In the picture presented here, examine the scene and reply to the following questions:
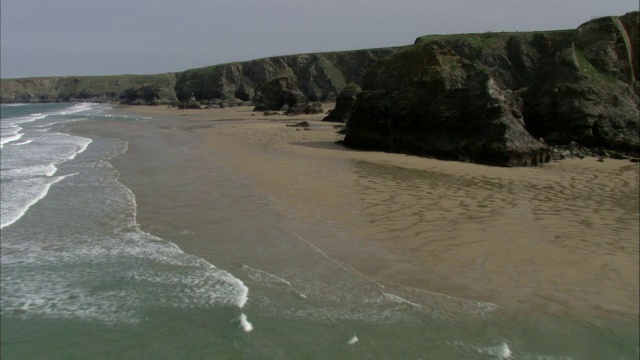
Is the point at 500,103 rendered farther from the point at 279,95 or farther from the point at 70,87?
the point at 70,87

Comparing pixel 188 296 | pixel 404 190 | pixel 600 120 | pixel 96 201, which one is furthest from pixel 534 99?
pixel 188 296

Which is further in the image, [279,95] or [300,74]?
[300,74]

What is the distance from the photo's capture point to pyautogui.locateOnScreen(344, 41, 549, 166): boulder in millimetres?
17062

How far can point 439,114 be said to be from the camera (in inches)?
739

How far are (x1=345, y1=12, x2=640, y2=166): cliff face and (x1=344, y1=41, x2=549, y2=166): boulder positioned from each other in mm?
39

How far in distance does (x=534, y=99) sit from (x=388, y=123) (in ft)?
24.4

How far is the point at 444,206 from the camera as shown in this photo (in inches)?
414

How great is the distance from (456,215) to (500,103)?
9456 millimetres

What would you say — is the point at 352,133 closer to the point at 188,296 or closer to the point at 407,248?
the point at 407,248

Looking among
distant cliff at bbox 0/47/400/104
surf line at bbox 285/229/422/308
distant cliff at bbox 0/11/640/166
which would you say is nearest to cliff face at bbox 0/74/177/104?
distant cliff at bbox 0/47/400/104

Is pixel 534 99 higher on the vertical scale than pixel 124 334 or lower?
higher

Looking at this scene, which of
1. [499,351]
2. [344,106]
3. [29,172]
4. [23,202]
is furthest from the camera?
[344,106]

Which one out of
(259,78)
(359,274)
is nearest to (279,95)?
(259,78)

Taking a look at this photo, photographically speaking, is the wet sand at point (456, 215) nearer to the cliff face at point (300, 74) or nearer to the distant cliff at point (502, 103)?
the distant cliff at point (502, 103)
